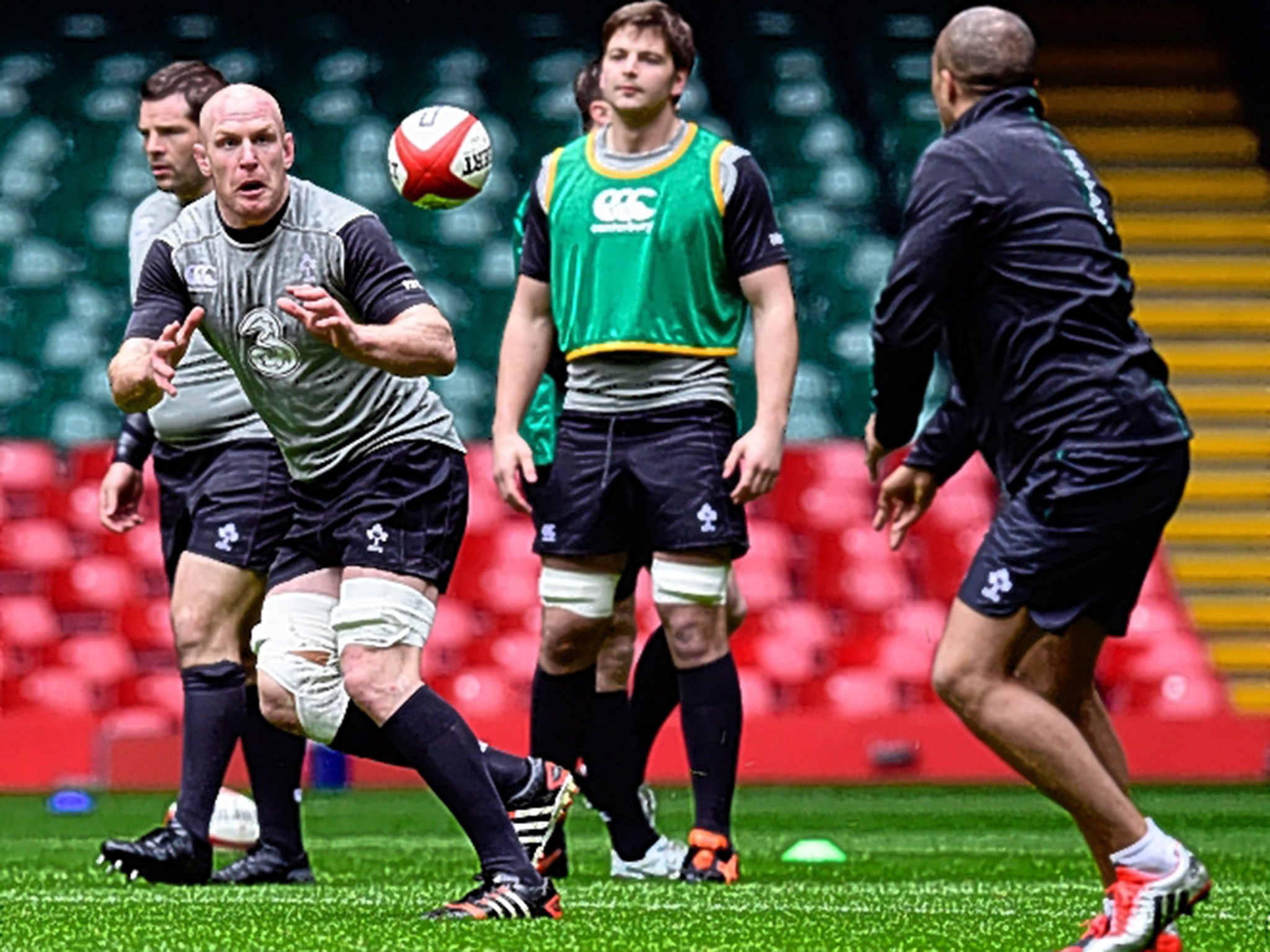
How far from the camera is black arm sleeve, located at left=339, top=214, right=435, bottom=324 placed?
199 inches

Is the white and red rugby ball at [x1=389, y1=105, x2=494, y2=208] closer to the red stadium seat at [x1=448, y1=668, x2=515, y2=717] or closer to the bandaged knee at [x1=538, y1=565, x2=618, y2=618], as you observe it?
the bandaged knee at [x1=538, y1=565, x2=618, y2=618]

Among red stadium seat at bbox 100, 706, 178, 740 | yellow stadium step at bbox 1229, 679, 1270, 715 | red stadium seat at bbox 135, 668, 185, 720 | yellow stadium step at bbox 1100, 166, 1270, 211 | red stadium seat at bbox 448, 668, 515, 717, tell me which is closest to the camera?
red stadium seat at bbox 100, 706, 178, 740

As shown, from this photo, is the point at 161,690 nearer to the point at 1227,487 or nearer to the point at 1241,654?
the point at 1241,654

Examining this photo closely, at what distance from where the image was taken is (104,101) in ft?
54.3

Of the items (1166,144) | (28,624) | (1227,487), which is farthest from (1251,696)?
(28,624)

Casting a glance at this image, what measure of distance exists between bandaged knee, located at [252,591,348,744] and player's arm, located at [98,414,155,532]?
1.57 metres

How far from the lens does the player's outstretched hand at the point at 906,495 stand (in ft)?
15.5

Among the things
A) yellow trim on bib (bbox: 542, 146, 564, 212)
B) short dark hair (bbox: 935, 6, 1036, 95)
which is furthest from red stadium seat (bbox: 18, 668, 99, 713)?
short dark hair (bbox: 935, 6, 1036, 95)

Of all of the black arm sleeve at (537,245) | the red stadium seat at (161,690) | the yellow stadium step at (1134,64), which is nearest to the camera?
the black arm sleeve at (537,245)

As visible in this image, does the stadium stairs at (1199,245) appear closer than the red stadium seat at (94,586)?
No

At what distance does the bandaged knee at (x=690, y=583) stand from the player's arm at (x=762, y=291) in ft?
0.66

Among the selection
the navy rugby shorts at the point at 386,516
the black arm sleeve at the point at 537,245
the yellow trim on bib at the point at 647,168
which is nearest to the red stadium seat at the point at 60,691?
the black arm sleeve at the point at 537,245

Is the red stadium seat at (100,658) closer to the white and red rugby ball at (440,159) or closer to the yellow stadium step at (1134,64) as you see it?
the white and red rugby ball at (440,159)

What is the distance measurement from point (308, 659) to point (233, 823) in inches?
58.3
